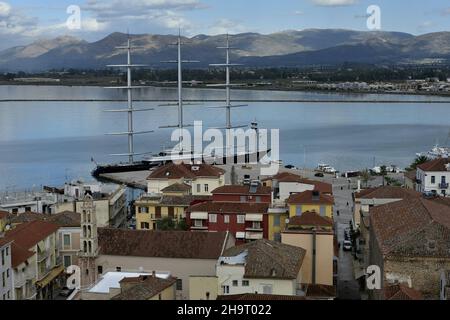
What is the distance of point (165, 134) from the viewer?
880 inches

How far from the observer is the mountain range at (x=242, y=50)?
19.0 metres

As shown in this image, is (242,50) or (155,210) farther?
(242,50)

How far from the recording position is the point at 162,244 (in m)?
4.59

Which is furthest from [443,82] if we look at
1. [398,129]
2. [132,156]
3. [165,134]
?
[132,156]

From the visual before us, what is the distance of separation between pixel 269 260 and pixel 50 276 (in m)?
1.80

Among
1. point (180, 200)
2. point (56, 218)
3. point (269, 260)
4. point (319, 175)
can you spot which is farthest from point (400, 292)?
point (319, 175)

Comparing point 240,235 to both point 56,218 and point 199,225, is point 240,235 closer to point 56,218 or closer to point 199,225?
point 199,225

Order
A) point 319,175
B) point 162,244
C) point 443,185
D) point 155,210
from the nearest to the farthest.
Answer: point 162,244 → point 155,210 → point 443,185 → point 319,175

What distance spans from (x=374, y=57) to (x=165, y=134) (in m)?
22.6

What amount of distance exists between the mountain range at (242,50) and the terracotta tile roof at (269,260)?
256 inches

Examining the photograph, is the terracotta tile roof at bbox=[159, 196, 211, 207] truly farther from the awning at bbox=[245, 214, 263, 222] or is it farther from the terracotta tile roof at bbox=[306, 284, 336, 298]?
the terracotta tile roof at bbox=[306, 284, 336, 298]

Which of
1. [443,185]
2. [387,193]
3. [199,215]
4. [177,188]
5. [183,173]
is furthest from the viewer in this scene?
[183,173]

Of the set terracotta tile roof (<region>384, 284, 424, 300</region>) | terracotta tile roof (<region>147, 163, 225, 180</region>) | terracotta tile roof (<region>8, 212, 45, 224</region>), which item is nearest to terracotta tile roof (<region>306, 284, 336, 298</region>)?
terracotta tile roof (<region>384, 284, 424, 300</region>)

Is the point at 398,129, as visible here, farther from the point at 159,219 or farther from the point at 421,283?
the point at 421,283
